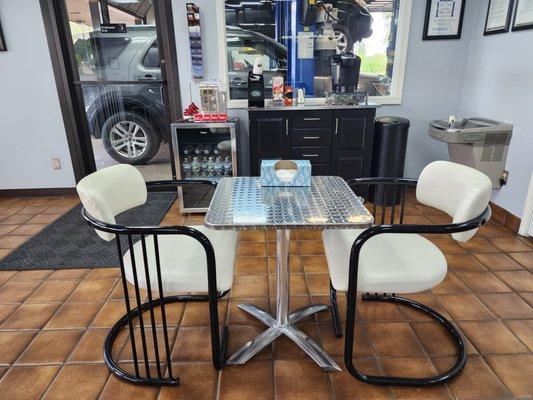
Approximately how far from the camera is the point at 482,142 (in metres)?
2.84

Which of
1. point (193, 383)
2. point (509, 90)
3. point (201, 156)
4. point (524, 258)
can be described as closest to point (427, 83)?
point (509, 90)

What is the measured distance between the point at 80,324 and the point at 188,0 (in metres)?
2.70

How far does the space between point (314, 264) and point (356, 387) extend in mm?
1008

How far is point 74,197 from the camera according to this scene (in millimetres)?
3766

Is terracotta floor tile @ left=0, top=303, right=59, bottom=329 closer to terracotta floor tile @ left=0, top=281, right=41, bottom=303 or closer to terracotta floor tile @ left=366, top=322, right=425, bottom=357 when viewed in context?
terracotta floor tile @ left=0, top=281, right=41, bottom=303

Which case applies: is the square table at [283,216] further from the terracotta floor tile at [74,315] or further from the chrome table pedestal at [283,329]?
the terracotta floor tile at [74,315]

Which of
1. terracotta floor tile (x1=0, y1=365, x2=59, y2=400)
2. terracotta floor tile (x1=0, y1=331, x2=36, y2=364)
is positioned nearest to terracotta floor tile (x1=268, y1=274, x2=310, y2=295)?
terracotta floor tile (x1=0, y1=365, x2=59, y2=400)

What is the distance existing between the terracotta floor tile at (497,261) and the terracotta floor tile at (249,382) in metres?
1.66

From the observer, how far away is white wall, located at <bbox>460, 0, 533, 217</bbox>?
2.67 metres

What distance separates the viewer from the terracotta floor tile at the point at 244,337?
1.70 m

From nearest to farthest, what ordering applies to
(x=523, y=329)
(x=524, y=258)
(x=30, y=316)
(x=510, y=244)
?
(x=523, y=329)
(x=30, y=316)
(x=524, y=258)
(x=510, y=244)

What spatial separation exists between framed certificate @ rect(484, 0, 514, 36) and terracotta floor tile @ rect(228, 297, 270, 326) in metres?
2.77

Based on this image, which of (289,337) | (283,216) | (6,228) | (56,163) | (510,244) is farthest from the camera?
(56,163)

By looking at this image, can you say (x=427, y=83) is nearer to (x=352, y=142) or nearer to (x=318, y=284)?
(x=352, y=142)
